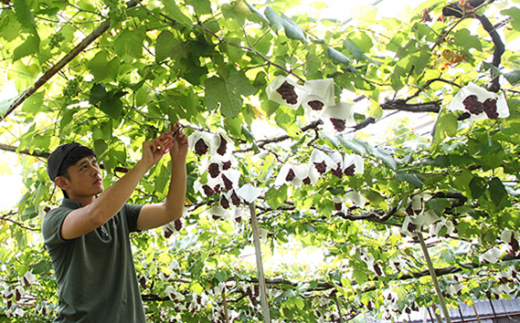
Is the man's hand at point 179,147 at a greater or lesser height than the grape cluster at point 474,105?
greater

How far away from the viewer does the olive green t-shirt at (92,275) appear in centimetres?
113

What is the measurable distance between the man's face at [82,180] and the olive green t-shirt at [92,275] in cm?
5

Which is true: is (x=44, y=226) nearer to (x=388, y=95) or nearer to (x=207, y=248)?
(x=388, y=95)

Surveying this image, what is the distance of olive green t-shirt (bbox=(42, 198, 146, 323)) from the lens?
3.70ft

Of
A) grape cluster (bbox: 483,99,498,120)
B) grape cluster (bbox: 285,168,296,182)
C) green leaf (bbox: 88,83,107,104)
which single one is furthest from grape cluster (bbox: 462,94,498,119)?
green leaf (bbox: 88,83,107,104)

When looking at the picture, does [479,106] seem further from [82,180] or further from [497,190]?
[82,180]

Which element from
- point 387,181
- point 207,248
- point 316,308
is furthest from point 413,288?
point 387,181

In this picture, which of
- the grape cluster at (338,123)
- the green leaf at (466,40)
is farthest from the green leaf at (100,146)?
the green leaf at (466,40)

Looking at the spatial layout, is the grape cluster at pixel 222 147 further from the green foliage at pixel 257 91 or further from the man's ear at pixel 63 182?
the man's ear at pixel 63 182

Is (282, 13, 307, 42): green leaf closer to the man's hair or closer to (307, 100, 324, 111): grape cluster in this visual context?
(307, 100, 324, 111): grape cluster

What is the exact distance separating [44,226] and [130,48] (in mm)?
681

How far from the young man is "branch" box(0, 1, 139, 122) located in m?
0.23

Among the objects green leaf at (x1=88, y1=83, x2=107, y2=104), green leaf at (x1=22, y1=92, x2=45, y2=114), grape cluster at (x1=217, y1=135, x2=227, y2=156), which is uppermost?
green leaf at (x1=22, y1=92, x2=45, y2=114)

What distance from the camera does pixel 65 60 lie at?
112 centimetres
